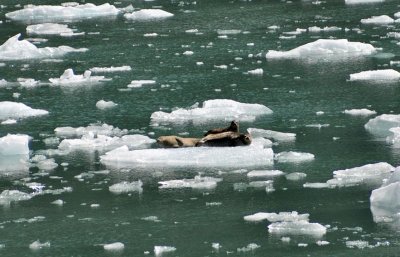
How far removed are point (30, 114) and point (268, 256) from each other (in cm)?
681

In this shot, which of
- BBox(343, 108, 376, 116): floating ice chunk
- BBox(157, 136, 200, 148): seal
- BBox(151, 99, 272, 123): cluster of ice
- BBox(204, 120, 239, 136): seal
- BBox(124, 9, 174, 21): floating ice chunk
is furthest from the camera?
BBox(124, 9, 174, 21): floating ice chunk

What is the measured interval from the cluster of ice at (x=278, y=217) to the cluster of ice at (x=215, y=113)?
4.29 meters

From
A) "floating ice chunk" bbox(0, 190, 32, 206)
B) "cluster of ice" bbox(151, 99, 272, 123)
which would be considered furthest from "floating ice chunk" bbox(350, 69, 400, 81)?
"floating ice chunk" bbox(0, 190, 32, 206)

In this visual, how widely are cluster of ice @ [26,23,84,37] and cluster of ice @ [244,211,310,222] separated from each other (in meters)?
13.3

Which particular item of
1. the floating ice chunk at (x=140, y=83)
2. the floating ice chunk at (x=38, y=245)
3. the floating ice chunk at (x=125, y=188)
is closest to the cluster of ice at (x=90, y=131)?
the floating ice chunk at (x=125, y=188)

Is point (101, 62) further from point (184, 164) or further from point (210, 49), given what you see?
point (184, 164)

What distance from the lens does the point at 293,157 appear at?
37.3 feet

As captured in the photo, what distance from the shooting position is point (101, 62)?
→ 18.7 metres

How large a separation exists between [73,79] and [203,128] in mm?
4199

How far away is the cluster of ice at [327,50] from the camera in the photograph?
18.3m

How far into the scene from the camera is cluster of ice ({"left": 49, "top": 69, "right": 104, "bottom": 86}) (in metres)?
16.8

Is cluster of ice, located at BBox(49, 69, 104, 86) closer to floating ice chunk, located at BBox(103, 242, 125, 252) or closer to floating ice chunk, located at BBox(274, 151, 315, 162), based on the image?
floating ice chunk, located at BBox(274, 151, 315, 162)

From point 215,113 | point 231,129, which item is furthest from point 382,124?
point 215,113

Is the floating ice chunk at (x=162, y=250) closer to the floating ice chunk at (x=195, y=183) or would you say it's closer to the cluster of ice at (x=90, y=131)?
the floating ice chunk at (x=195, y=183)
